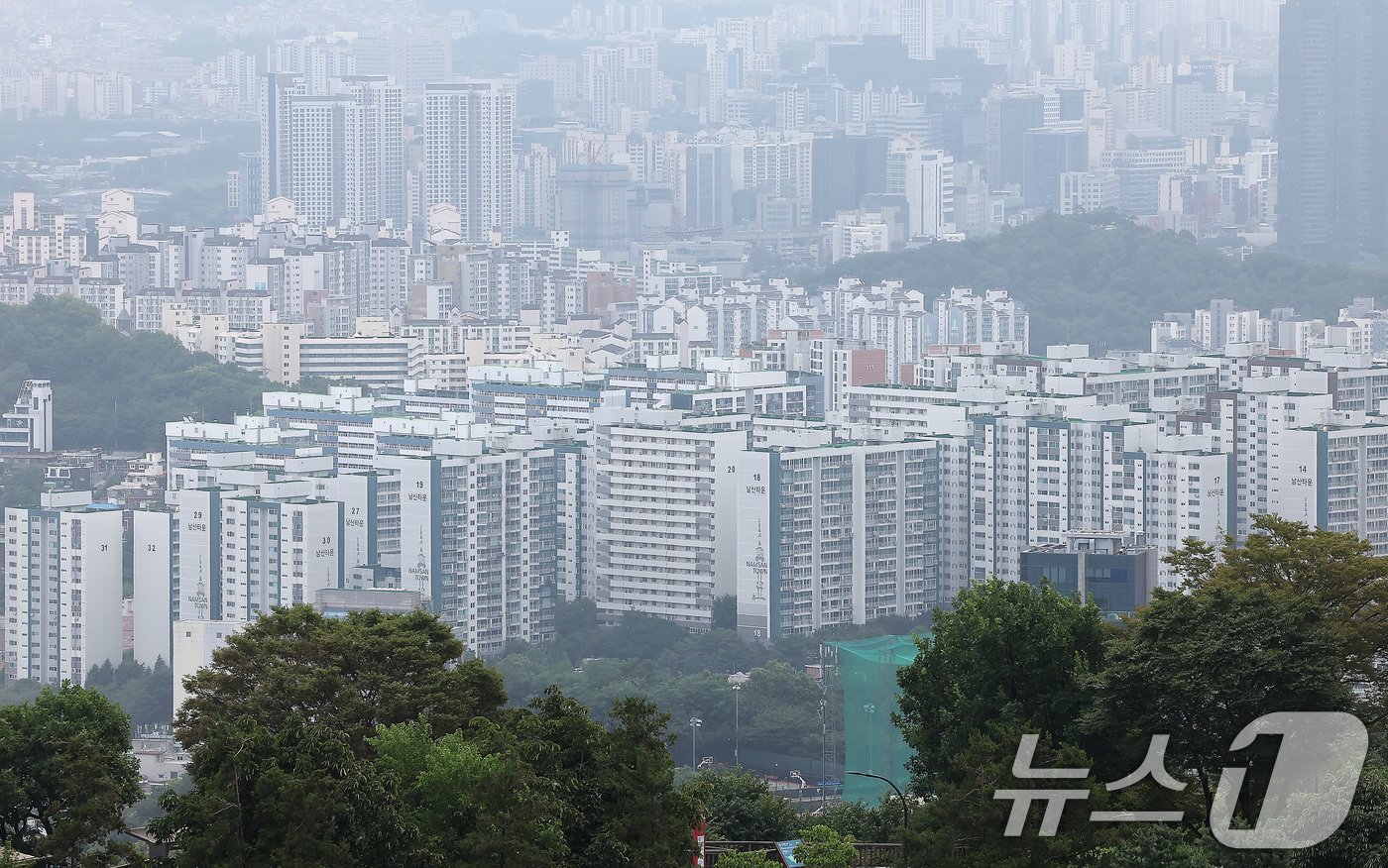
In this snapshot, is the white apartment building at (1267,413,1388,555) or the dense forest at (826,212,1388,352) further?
the dense forest at (826,212,1388,352)

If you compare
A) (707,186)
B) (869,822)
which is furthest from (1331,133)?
(869,822)

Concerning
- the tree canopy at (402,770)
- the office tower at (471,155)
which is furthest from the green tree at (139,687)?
the office tower at (471,155)

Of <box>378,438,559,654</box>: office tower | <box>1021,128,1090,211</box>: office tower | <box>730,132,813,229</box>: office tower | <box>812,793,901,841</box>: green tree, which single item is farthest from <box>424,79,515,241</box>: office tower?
<box>812,793,901,841</box>: green tree

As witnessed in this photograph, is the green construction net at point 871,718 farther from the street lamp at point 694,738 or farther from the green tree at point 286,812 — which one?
the green tree at point 286,812

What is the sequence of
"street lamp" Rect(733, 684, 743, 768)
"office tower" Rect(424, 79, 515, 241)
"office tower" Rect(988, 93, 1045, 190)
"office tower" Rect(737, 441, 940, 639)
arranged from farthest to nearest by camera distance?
"office tower" Rect(988, 93, 1045, 190), "office tower" Rect(424, 79, 515, 241), "office tower" Rect(737, 441, 940, 639), "street lamp" Rect(733, 684, 743, 768)

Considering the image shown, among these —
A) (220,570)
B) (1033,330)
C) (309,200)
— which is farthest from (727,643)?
(309,200)

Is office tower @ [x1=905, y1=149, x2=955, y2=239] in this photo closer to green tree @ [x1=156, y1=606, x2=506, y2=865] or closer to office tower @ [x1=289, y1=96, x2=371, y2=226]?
office tower @ [x1=289, y1=96, x2=371, y2=226]

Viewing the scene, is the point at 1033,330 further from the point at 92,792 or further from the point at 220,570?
the point at 92,792
